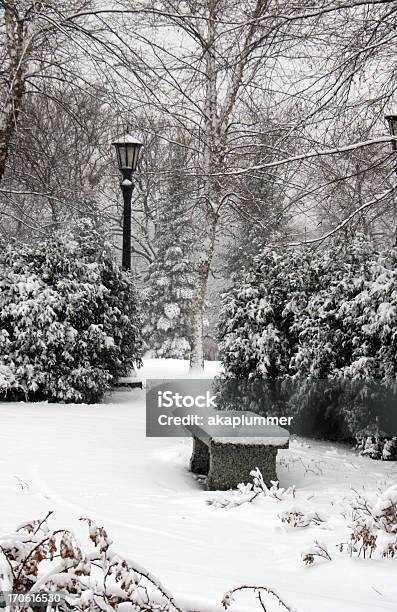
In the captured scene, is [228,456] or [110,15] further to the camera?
[110,15]

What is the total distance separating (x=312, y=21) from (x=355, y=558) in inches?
187

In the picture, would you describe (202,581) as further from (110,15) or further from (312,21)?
(110,15)

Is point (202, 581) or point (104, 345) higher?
point (104, 345)

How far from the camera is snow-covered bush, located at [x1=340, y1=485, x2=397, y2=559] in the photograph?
419 centimetres

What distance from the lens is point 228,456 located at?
6.50 meters

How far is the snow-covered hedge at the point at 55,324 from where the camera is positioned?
10867 mm

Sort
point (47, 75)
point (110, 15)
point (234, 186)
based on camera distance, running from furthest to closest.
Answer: point (234, 186), point (47, 75), point (110, 15)

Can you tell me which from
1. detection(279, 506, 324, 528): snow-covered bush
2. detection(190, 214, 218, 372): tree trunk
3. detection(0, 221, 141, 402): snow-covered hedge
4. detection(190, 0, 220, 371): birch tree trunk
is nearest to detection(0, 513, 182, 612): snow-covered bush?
detection(279, 506, 324, 528): snow-covered bush

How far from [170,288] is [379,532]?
27895 millimetres

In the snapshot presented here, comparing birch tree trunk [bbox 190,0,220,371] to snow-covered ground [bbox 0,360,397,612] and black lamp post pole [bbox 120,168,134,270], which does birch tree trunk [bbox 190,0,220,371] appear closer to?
black lamp post pole [bbox 120,168,134,270]

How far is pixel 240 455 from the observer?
257 inches

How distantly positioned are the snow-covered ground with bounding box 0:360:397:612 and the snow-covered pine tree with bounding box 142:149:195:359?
859 inches

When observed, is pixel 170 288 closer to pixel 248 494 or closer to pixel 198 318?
pixel 198 318

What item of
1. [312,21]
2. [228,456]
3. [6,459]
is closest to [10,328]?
→ [6,459]
